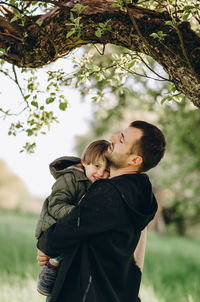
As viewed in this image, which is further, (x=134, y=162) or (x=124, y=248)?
(x=134, y=162)

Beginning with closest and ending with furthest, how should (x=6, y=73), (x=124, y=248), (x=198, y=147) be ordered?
1. (x=124, y=248)
2. (x=6, y=73)
3. (x=198, y=147)

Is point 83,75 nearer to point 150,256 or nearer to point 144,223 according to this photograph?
point 144,223

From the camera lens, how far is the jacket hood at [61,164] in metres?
3.16

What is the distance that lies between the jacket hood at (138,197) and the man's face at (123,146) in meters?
0.17

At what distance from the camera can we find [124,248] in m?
2.74

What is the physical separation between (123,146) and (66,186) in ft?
1.89

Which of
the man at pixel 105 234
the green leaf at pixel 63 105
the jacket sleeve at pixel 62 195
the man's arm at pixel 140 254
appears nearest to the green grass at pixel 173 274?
the man's arm at pixel 140 254

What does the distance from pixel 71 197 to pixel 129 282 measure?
85 cm

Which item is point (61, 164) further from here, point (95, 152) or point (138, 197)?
point (138, 197)

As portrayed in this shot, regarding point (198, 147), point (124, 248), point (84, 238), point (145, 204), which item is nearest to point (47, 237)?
point (84, 238)

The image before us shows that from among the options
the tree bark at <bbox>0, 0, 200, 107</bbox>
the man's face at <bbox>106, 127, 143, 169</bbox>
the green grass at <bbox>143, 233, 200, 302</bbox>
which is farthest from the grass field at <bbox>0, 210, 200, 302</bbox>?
the tree bark at <bbox>0, 0, 200, 107</bbox>

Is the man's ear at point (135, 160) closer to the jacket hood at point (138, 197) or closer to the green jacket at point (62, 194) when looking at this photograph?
the jacket hood at point (138, 197)

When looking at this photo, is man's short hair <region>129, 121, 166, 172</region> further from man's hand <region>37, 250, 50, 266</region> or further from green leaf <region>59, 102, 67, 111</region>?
man's hand <region>37, 250, 50, 266</region>

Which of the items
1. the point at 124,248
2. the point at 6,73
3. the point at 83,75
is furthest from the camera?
the point at 6,73
